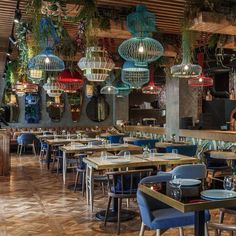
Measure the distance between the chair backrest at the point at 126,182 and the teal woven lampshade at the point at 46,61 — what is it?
2.74 meters

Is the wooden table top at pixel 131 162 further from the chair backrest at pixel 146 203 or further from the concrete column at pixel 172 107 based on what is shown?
the concrete column at pixel 172 107

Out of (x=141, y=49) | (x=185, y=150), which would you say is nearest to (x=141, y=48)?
(x=141, y=49)

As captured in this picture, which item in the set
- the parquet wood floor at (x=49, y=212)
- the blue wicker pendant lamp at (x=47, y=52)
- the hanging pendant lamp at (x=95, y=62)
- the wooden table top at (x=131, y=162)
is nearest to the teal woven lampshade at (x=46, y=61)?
the blue wicker pendant lamp at (x=47, y=52)

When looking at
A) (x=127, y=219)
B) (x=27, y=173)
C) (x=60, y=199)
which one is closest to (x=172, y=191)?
(x=127, y=219)

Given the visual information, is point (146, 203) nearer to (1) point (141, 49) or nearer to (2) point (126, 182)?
(2) point (126, 182)

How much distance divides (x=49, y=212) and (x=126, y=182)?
1555mm

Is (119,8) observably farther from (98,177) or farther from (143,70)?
(98,177)

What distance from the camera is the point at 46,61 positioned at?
6.29 m

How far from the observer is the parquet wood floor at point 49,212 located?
178 inches

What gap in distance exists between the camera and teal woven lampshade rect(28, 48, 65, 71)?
20.5 feet

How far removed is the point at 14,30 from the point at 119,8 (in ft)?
7.95

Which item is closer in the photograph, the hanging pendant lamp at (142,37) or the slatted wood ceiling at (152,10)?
the hanging pendant lamp at (142,37)

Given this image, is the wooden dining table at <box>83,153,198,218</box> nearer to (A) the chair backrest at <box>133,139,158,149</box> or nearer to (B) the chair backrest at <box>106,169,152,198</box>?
(B) the chair backrest at <box>106,169,152,198</box>

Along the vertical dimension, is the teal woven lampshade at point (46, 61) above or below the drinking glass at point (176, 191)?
above
